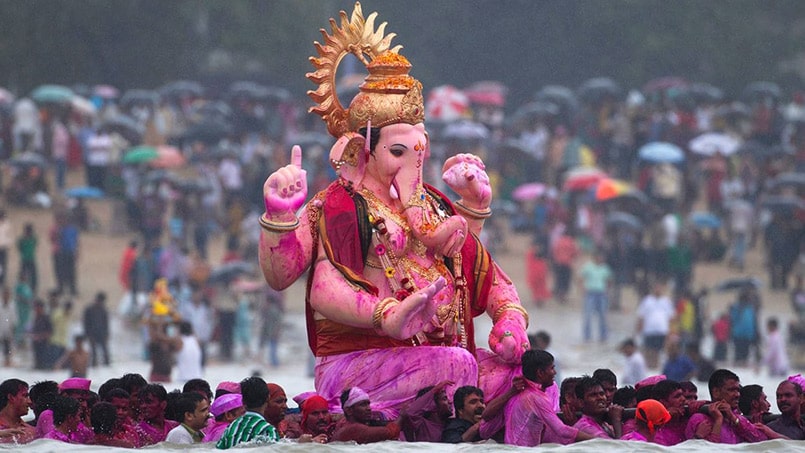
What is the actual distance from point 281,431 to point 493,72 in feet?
116

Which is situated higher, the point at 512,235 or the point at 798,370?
the point at 512,235

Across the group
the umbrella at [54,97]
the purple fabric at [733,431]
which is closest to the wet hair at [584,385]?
the purple fabric at [733,431]

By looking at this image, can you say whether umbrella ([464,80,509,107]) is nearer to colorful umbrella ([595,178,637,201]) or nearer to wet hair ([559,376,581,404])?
colorful umbrella ([595,178,637,201])

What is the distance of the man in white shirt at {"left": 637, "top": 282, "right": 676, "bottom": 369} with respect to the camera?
25250 mm

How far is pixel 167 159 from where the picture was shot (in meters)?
32.3

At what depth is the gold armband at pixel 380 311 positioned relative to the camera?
10578mm

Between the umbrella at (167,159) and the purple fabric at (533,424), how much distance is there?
22.4 m

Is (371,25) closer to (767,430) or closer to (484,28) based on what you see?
(767,430)

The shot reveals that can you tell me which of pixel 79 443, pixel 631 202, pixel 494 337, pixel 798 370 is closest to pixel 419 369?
pixel 494 337

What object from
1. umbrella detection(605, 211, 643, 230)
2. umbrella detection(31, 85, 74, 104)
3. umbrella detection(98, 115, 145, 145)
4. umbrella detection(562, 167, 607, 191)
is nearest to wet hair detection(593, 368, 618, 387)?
umbrella detection(605, 211, 643, 230)

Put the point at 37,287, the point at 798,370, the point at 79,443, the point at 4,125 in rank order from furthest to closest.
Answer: the point at 4,125 → the point at 37,287 → the point at 798,370 → the point at 79,443

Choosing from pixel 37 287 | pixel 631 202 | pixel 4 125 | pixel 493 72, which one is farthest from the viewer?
pixel 493 72

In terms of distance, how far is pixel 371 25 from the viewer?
38.4 ft

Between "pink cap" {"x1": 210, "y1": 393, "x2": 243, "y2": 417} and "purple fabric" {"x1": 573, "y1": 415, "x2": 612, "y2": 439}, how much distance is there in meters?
1.98
